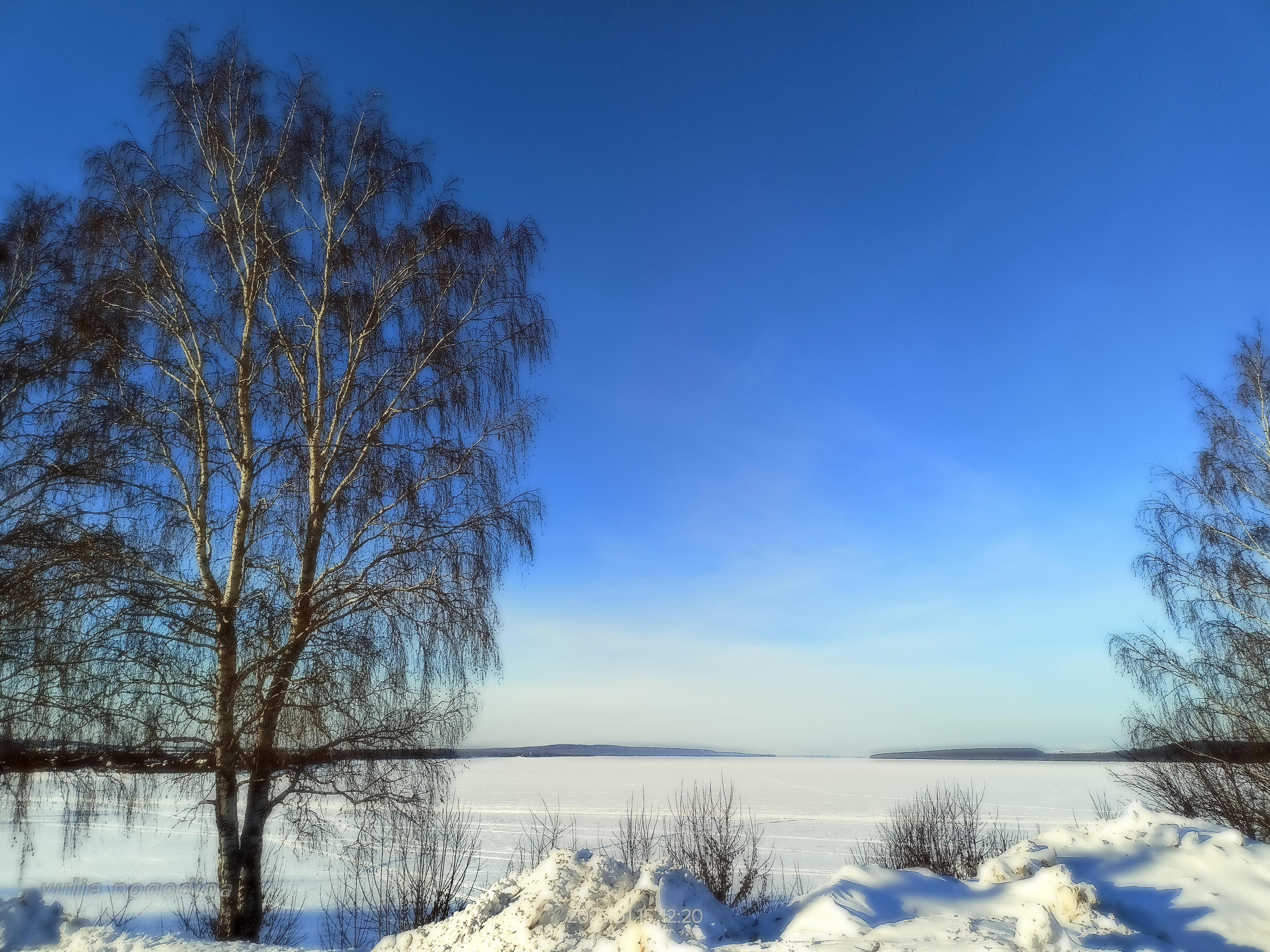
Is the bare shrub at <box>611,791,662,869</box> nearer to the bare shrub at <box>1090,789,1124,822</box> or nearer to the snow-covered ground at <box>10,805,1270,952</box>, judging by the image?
the snow-covered ground at <box>10,805,1270,952</box>

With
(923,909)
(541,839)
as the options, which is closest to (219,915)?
(541,839)

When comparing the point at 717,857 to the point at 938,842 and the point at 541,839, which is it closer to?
the point at 541,839

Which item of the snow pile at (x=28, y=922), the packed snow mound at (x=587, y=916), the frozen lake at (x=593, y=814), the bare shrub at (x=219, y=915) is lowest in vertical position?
the frozen lake at (x=593, y=814)

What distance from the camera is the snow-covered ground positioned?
4.38 metres

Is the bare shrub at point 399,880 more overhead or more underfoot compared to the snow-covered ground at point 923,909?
more underfoot

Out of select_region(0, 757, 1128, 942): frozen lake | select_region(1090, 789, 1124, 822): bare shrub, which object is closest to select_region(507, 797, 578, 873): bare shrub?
select_region(0, 757, 1128, 942): frozen lake

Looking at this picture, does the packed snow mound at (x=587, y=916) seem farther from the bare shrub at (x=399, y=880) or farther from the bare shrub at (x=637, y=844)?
the bare shrub at (x=637, y=844)

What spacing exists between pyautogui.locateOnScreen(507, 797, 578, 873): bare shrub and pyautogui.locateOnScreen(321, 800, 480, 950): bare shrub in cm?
83


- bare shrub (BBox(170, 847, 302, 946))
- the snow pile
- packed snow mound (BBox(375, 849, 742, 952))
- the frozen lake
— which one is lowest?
the frozen lake

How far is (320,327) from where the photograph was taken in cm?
963

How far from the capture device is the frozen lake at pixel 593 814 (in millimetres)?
11578

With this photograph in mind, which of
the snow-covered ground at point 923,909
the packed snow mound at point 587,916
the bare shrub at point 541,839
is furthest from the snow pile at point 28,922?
the bare shrub at point 541,839

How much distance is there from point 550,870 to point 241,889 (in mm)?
4335

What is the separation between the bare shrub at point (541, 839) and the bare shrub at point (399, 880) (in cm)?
83
